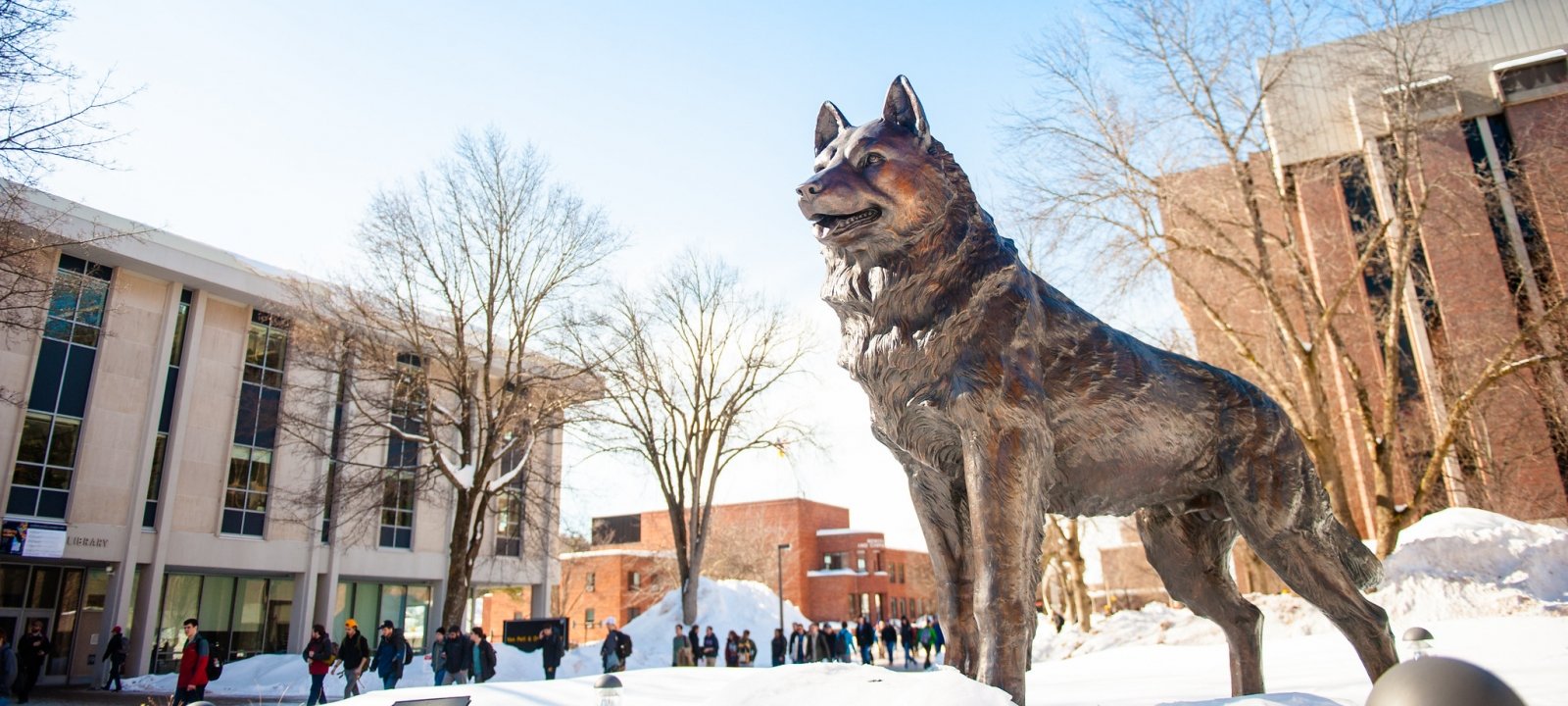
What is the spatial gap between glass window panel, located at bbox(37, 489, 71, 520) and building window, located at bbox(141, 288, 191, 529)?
1595 millimetres

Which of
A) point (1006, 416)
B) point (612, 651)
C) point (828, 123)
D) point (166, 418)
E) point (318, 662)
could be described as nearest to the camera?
point (1006, 416)

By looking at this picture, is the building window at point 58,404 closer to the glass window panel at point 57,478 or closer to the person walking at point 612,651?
the glass window panel at point 57,478

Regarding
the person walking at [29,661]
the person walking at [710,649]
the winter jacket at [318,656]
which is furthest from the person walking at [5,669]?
the person walking at [710,649]

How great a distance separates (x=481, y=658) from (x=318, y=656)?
3.21 meters

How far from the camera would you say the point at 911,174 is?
328 cm

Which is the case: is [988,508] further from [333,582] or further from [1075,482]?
[333,582]

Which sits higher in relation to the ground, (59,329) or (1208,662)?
Result: (59,329)

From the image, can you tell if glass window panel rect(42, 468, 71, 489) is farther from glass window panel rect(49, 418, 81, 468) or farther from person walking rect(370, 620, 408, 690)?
person walking rect(370, 620, 408, 690)

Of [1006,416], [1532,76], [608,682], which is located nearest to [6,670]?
[608,682]

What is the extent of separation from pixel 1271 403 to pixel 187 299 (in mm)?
27554

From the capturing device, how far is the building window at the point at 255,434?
2422 cm

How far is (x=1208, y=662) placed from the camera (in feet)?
26.5

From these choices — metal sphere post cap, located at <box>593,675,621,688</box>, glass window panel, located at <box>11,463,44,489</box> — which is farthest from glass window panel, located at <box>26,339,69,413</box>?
metal sphere post cap, located at <box>593,675,621,688</box>

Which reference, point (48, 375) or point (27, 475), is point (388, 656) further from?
point (48, 375)
